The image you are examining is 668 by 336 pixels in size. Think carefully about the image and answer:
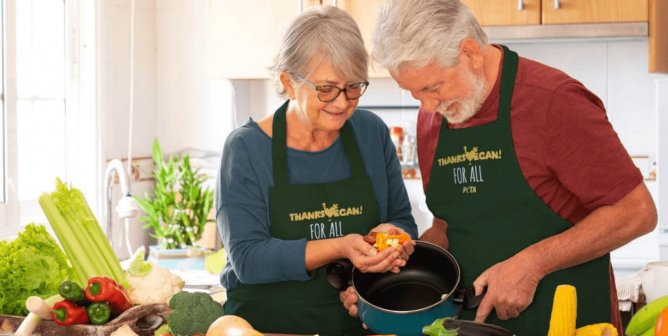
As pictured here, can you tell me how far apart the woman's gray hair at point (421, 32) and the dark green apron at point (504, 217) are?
176mm

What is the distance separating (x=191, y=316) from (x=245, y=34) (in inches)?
103

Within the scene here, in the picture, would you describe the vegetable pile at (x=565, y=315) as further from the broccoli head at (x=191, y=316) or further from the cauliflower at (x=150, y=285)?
the cauliflower at (x=150, y=285)

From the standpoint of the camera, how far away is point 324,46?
206 cm

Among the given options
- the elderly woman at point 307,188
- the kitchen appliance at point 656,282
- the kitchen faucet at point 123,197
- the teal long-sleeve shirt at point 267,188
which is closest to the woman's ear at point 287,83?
the elderly woman at point 307,188

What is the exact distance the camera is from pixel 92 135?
12.5ft

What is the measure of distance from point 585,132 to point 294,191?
67 centimetres

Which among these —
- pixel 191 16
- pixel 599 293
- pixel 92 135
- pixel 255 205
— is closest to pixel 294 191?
pixel 255 205

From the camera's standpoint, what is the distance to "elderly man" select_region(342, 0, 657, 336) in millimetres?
1879

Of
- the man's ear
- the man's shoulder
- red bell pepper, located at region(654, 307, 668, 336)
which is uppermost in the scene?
the man's ear

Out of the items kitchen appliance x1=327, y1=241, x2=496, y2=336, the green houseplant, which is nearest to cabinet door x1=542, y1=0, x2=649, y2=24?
the green houseplant

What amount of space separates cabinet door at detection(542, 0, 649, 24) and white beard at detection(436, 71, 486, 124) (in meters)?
2.12

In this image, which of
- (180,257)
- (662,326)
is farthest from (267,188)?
(180,257)

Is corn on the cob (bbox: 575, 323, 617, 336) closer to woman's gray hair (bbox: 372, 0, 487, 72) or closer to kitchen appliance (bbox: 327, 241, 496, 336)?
kitchen appliance (bbox: 327, 241, 496, 336)

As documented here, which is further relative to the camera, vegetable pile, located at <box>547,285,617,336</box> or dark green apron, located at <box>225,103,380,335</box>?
dark green apron, located at <box>225,103,380,335</box>
